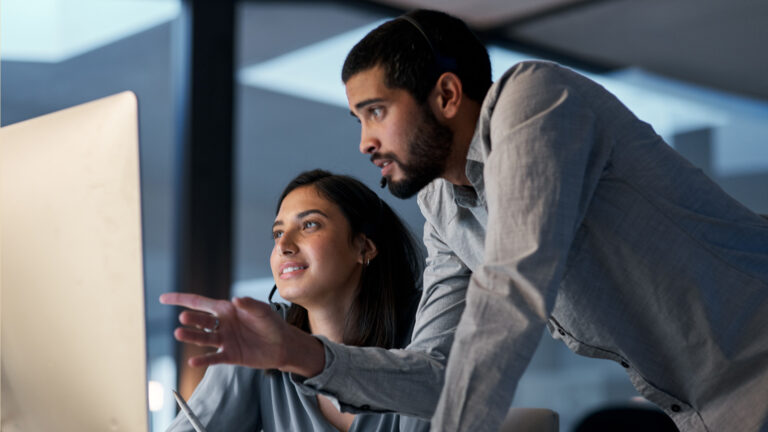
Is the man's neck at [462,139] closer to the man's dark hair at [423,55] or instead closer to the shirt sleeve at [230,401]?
the man's dark hair at [423,55]

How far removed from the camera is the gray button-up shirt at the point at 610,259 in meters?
0.82

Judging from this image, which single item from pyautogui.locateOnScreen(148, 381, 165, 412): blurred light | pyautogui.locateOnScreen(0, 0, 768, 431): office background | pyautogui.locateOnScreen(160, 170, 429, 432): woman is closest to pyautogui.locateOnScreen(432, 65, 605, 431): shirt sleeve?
pyautogui.locateOnScreen(160, 170, 429, 432): woman

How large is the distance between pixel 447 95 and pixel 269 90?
243 centimetres

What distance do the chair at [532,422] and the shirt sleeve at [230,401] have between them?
0.55m

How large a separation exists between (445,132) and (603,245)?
0.27 metres

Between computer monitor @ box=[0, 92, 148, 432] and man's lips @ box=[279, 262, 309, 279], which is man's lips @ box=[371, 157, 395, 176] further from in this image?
man's lips @ box=[279, 262, 309, 279]

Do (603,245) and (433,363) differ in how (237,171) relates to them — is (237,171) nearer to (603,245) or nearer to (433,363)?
(433,363)

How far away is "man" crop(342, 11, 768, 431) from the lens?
2.58ft

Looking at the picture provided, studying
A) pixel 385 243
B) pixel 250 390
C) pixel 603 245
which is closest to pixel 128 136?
pixel 603 245

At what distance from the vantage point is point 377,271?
181cm

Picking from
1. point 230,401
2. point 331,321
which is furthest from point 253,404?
point 331,321

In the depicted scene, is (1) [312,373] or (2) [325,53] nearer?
(1) [312,373]

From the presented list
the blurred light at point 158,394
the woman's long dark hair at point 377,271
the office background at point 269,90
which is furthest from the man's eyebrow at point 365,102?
the blurred light at point 158,394

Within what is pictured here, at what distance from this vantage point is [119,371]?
734 mm
